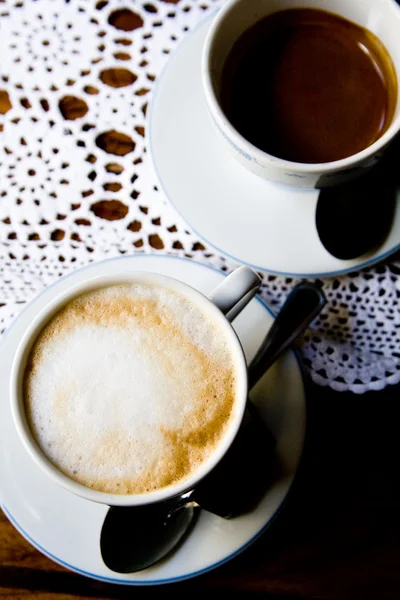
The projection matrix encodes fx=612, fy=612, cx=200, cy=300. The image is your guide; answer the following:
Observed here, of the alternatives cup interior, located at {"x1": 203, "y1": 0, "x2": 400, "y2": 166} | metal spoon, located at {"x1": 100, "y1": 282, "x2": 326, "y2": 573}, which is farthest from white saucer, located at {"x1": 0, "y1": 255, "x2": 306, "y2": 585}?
cup interior, located at {"x1": 203, "y1": 0, "x2": 400, "y2": 166}

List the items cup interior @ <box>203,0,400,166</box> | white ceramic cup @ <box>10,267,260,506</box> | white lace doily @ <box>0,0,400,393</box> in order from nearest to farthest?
white ceramic cup @ <box>10,267,260,506</box>, cup interior @ <box>203,0,400,166</box>, white lace doily @ <box>0,0,400,393</box>

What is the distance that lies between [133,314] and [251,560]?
42 centimetres

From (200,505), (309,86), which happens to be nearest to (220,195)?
(309,86)

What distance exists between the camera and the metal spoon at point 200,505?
2.62 ft

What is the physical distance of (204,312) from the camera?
71 centimetres

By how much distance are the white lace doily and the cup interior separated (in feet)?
0.38

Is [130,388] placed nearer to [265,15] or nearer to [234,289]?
[234,289]

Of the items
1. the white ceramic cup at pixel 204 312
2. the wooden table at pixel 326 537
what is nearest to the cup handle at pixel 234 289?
the white ceramic cup at pixel 204 312

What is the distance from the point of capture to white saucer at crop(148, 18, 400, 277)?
0.84 m

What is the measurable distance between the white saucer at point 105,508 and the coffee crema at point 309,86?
0.22 metres

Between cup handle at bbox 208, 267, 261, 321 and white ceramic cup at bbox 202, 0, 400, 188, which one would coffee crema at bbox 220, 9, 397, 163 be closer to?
white ceramic cup at bbox 202, 0, 400, 188

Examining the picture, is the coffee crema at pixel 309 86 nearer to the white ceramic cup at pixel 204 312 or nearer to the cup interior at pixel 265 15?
the cup interior at pixel 265 15

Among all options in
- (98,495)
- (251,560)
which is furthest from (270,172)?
(251,560)

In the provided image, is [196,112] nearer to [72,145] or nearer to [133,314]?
[72,145]
